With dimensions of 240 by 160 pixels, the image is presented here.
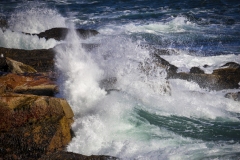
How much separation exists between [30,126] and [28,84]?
4.94 feet

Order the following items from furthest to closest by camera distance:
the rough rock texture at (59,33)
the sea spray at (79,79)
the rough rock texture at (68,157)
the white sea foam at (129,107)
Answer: the rough rock texture at (59,33) → the sea spray at (79,79) → the white sea foam at (129,107) → the rough rock texture at (68,157)

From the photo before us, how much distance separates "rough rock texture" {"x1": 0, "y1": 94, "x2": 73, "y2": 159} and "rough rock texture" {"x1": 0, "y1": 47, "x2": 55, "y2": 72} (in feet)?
11.9

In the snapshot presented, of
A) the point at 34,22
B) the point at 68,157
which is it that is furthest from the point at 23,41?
the point at 68,157

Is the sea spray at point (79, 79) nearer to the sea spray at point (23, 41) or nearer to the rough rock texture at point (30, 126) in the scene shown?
the rough rock texture at point (30, 126)

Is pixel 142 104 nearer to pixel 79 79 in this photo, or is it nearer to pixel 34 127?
pixel 79 79

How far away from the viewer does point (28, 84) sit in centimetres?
552

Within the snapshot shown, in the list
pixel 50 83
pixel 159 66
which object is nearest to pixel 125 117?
pixel 50 83

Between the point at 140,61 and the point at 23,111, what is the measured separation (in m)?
4.52

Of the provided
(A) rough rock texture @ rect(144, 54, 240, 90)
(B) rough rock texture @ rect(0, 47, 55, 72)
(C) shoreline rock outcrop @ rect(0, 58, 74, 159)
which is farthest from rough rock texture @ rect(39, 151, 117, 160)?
(B) rough rock texture @ rect(0, 47, 55, 72)

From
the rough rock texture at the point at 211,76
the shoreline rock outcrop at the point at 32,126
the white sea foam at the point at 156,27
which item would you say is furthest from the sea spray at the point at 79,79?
the white sea foam at the point at 156,27

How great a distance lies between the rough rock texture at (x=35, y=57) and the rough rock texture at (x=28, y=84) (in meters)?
2.14

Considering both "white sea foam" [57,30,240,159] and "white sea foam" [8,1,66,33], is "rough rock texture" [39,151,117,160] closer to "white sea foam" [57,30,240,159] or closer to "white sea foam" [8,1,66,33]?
"white sea foam" [57,30,240,159]

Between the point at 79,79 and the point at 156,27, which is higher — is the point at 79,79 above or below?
above

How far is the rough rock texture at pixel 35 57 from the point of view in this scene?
8.12 meters
